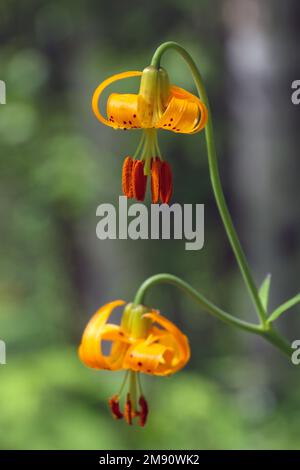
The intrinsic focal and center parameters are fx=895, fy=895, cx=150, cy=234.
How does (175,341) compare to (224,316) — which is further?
(175,341)

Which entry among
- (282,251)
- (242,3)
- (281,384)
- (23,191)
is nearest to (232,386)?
(281,384)

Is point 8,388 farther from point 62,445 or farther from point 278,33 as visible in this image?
point 278,33
